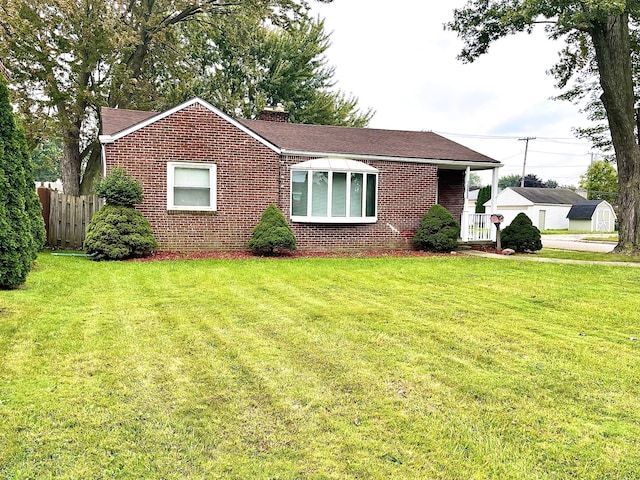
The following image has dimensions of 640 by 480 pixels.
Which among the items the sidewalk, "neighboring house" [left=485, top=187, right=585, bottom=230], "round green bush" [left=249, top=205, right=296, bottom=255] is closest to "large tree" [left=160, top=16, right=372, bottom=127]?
"round green bush" [left=249, top=205, right=296, bottom=255]

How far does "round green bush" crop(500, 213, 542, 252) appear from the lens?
51.5 ft

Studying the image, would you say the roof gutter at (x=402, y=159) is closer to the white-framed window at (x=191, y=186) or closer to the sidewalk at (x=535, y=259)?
the white-framed window at (x=191, y=186)

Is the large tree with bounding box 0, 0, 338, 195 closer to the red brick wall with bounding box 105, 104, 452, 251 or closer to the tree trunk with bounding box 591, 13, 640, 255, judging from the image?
the red brick wall with bounding box 105, 104, 452, 251

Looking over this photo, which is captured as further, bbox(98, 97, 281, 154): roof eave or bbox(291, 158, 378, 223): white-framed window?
bbox(291, 158, 378, 223): white-framed window

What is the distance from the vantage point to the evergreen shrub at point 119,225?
11.8 meters

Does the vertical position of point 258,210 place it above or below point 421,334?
above

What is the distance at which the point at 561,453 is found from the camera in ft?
9.27

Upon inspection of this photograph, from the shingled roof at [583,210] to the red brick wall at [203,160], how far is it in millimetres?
42745

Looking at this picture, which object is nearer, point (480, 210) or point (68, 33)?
point (68, 33)

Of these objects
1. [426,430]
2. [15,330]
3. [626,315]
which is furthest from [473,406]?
[15,330]

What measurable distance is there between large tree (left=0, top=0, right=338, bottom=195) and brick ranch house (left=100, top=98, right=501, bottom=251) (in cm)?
533

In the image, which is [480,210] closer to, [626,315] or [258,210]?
[258,210]

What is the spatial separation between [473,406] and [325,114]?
2970 centimetres

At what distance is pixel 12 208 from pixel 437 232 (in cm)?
1171
